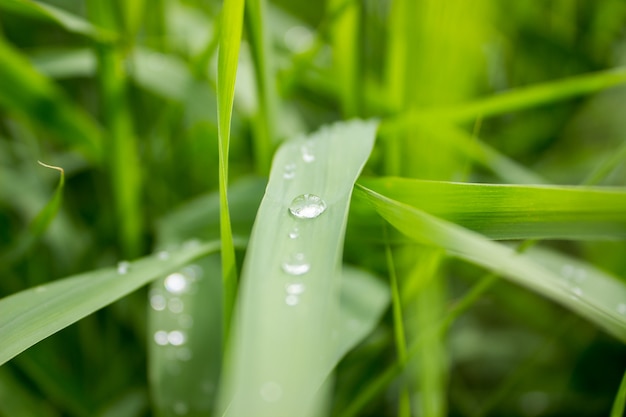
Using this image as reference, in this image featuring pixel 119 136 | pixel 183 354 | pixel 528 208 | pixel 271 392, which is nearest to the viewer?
pixel 271 392

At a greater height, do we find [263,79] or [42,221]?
[263,79]

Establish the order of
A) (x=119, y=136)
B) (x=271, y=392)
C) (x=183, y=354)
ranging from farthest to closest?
(x=119, y=136) → (x=183, y=354) → (x=271, y=392)

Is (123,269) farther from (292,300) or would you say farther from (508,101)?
(508,101)

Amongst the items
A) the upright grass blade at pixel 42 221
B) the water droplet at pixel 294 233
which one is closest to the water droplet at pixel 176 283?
the upright grass blade at pixel 42 221

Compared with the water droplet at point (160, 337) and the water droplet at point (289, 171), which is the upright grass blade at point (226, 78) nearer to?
the water droplet at point (289, 171)

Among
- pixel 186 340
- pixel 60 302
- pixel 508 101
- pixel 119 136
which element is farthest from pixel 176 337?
pixel 508 101

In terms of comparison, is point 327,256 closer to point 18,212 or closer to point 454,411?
point 454,411
